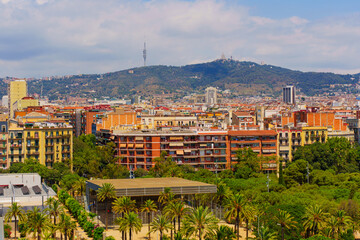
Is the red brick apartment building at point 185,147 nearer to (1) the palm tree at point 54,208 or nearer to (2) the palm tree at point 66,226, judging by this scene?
(1) the palm tree at point 54,208

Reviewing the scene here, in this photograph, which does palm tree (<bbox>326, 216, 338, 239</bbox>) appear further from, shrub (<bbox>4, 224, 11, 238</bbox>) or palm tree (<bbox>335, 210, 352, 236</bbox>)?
shrub (<bbox>4, 224, 11, 238</bbox>)

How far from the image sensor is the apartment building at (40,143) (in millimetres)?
90625

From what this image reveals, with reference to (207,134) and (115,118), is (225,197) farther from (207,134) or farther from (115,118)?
(115,118)

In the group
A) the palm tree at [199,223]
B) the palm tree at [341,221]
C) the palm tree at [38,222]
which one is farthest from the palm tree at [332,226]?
the palm tree at [38,222]

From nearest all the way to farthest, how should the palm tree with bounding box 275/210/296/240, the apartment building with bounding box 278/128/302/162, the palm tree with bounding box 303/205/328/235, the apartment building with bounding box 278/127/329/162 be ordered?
the palm tree with bounding box 275/210/296/240 → the palm tree with bounding box 303/205/328/235 → the apartment building with bounding box 278/128/302/162 → the apartment building with bounding box 278/127/329/162

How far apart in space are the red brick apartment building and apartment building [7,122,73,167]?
26.6 ft

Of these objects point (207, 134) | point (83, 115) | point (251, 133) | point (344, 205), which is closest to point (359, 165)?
point (251, 133)

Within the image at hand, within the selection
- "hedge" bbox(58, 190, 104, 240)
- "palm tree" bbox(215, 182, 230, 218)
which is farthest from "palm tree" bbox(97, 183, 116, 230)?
"palm tree" bbox(215, 182, 230, 218)

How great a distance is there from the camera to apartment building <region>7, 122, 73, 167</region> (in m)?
90.6

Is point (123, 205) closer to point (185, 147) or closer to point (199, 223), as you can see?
point (199, 223)

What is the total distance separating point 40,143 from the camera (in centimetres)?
9200

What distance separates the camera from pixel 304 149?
320ft

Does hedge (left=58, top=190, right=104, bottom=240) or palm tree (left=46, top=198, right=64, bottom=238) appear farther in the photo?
palm tree (left=46, top=198, right=64, bottom=238)

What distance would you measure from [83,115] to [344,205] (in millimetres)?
104328
